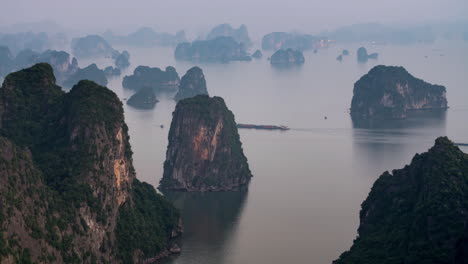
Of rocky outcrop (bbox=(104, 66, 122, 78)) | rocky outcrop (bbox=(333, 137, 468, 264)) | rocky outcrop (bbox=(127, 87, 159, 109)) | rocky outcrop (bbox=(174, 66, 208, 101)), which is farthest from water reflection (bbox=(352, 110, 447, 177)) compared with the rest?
rocky outcrop (bbox=(104, 66, 122, 78))

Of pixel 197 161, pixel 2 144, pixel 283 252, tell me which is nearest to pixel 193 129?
pixel 197 161

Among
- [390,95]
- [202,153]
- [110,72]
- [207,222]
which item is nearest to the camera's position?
[207,222]

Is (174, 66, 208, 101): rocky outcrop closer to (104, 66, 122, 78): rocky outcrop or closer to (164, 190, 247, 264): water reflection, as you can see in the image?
(104, 66, 122, 78): rocky outcrop

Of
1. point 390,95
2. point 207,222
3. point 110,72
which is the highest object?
point 110,72

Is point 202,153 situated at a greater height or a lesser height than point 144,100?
lesser

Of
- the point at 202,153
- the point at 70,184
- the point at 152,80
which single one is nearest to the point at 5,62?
the point at 152,80

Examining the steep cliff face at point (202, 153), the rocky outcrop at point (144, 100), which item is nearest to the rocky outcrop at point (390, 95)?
the rocky outcrop at point (144, 100)

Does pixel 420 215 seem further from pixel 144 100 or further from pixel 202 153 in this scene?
pixel 144 100
